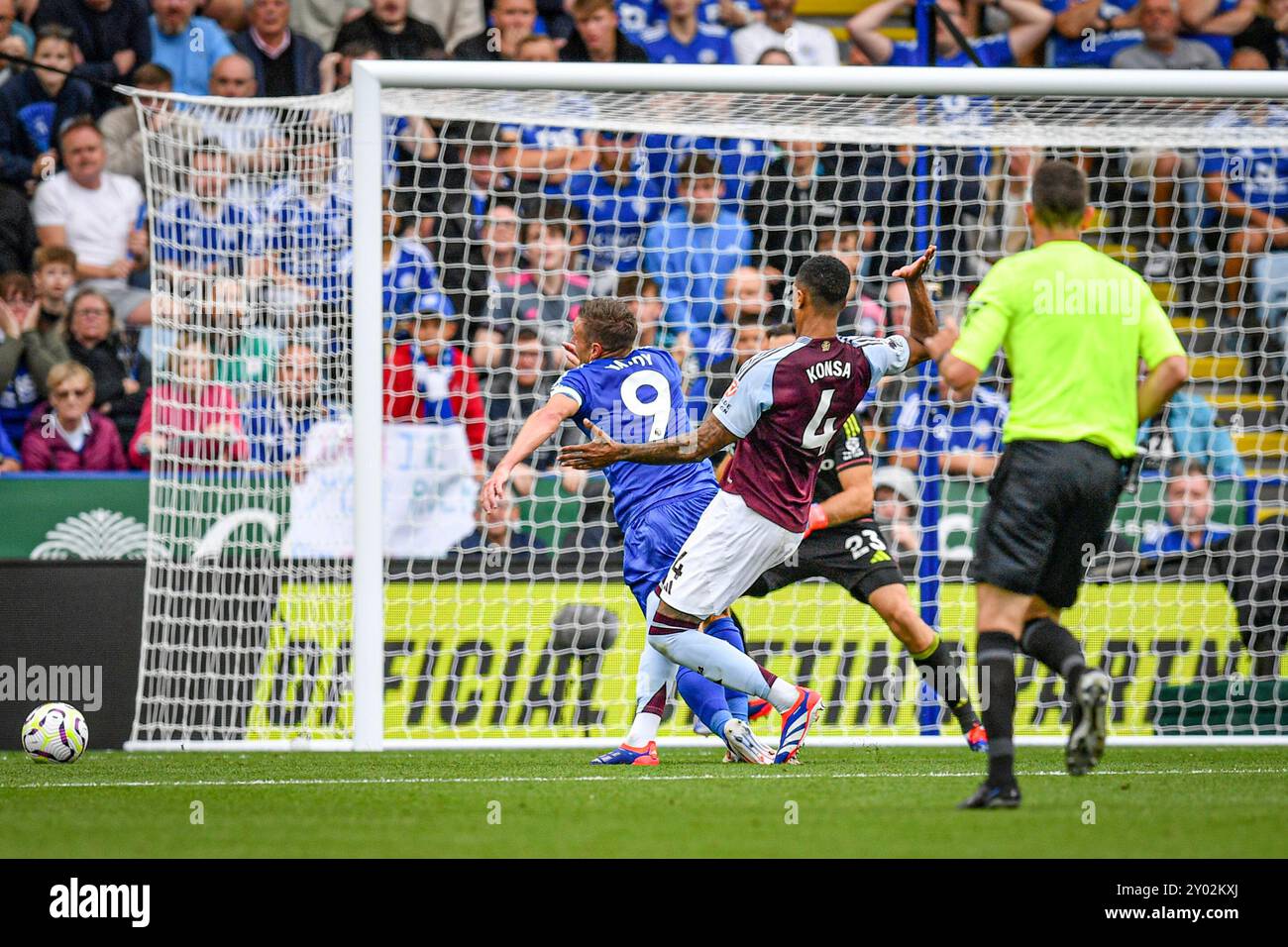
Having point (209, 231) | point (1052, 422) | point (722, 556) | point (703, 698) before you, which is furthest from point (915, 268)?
point (209, 231)

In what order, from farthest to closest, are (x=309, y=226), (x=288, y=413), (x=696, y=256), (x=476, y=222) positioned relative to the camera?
(x=476, y=222), (x=696, y=256), (x=309, y=226), (x=288, y=413)

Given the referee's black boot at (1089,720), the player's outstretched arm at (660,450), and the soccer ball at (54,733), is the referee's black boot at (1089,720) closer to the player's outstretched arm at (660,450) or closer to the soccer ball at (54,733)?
the player's outstretched arm at (660,450)

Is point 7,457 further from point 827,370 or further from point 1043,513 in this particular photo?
point 1043,513

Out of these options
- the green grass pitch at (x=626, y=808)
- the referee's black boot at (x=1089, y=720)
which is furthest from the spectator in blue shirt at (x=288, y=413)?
the referee's black boot at (x=1089, y=720)

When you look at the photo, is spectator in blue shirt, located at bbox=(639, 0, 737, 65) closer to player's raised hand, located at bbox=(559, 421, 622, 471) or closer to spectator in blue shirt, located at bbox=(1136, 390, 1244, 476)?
spectator in blue shirt, located at bbox=(1136, 390, 1244, 476)

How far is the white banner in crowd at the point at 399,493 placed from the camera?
907 cm

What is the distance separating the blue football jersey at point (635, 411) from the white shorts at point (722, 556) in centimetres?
70

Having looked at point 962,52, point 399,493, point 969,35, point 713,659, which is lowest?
point 713,659

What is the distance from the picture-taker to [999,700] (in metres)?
5.31

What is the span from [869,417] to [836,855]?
22.3ft

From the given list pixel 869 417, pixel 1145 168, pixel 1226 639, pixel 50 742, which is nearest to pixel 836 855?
pixel 50 742

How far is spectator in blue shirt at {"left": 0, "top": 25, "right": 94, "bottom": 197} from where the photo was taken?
11.7 m

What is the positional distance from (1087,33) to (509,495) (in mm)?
6153

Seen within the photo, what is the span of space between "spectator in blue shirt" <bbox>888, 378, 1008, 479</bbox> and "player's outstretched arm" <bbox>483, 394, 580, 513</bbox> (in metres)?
3.38
